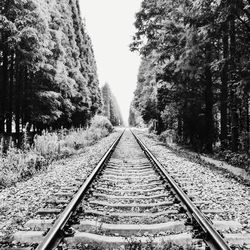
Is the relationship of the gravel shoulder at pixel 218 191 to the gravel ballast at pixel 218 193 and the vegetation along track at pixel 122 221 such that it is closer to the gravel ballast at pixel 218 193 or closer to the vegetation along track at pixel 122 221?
the gravel ballast at pixel 218 193

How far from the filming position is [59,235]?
11.0 ft

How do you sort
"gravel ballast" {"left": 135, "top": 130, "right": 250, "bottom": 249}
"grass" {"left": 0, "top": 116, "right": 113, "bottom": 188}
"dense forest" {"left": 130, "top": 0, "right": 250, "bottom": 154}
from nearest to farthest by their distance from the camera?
"gravel ballast" {"left": 135, "top": 130, "right": 250, "bottom": 249}, "grass" {"left": 0, "top": 116, "right": 113, "bottom": 188}, "dense forest" {"left": 130, "top": 0, "right": 250, "bottom": 154}

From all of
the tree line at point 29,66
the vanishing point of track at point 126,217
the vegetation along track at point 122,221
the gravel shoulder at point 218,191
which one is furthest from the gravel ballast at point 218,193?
the tree line at point 29,66

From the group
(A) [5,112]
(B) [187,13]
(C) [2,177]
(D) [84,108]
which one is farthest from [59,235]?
(D) [84,108]

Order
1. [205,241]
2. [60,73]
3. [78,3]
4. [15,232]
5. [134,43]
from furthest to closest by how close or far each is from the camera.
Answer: [78,3], [134,43], [60,73], [15,232], [205,241]

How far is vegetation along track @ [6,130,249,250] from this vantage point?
3299 millimetres

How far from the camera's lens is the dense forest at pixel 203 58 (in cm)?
972

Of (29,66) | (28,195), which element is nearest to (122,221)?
(28,195)

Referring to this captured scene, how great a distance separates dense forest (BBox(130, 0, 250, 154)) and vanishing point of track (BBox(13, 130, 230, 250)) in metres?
5.08

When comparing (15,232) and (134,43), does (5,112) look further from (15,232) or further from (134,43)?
(15,232)

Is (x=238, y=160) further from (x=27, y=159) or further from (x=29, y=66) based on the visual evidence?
(x=29, y=66)

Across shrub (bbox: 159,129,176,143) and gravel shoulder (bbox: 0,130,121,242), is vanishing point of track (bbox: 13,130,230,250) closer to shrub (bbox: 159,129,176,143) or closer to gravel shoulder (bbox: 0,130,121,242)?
gravel shoulder (bbox: 0,130,121,242)

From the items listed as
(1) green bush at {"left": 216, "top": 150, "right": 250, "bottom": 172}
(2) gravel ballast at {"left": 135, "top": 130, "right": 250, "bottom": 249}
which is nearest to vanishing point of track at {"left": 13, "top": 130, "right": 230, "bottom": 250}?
(2) gravel ballast at {"left": 135, "top": 130, "right": 250, "bottom": 249}

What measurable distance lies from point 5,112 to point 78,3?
28200mm
